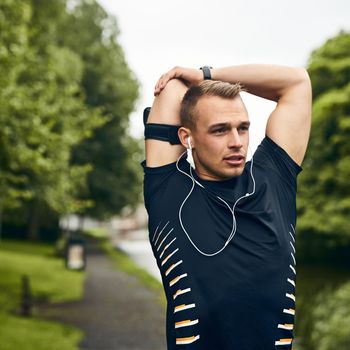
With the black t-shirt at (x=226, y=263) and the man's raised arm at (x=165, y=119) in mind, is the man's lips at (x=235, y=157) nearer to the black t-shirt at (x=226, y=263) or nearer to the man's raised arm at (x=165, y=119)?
the black t-shirt at (x=226, y=263)

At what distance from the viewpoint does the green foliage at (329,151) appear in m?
17.1

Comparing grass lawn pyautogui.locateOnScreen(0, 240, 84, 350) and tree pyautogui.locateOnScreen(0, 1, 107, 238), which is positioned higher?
tree pyautogui.locateOnScreen(0, 1, 107, 238)

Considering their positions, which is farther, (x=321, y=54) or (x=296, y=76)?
(x=321, y=54)

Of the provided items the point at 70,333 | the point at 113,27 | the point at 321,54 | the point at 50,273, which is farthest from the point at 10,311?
the point at 113,27

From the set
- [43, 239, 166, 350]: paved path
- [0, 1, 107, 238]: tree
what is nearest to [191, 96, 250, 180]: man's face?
[0, 1, 107, 238]: tree

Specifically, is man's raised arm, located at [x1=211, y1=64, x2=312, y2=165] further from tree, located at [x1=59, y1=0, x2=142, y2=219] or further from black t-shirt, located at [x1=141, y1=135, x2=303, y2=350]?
tree, located at [x1=59, y1=0, x2=142, y2=219]

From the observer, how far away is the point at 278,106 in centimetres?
247

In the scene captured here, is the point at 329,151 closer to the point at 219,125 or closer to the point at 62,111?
the point at 62,111

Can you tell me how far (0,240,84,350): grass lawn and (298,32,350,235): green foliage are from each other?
8.08 m

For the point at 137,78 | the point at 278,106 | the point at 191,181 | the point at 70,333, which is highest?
the point at 137,78

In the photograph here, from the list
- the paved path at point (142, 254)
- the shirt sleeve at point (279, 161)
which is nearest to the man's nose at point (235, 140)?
the shirt sleeve at point (279, 161)

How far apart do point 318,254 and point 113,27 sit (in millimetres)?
24452

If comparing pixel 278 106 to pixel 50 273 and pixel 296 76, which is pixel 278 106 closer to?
pixel 296 76

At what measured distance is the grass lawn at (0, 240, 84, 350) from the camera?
12317mm
